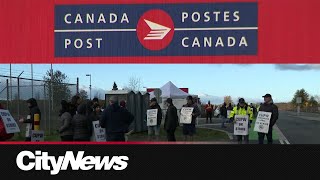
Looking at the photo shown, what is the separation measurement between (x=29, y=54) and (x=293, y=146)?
3.48 meters

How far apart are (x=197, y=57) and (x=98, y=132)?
4.38 meters

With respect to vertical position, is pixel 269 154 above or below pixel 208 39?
below

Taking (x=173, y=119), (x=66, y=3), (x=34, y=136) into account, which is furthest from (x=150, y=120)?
(x=66, y=3)

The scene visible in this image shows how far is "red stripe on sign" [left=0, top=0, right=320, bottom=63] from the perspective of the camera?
5836 millimetres

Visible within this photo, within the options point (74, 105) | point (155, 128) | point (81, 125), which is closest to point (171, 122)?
point (155, 128)

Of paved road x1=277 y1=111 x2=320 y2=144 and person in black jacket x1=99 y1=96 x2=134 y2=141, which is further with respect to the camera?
paved road x1=277 y1=111 x2=320 y2=144

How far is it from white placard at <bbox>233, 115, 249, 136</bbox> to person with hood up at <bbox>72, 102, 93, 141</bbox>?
600cm

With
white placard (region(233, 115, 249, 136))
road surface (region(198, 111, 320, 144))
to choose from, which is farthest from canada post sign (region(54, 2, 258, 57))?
road surface (region(198, 111, 320, 144))

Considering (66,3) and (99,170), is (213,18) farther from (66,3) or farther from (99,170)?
(99,170)

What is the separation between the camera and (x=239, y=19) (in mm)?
6004

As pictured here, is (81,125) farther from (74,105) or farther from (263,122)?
(263,122)
